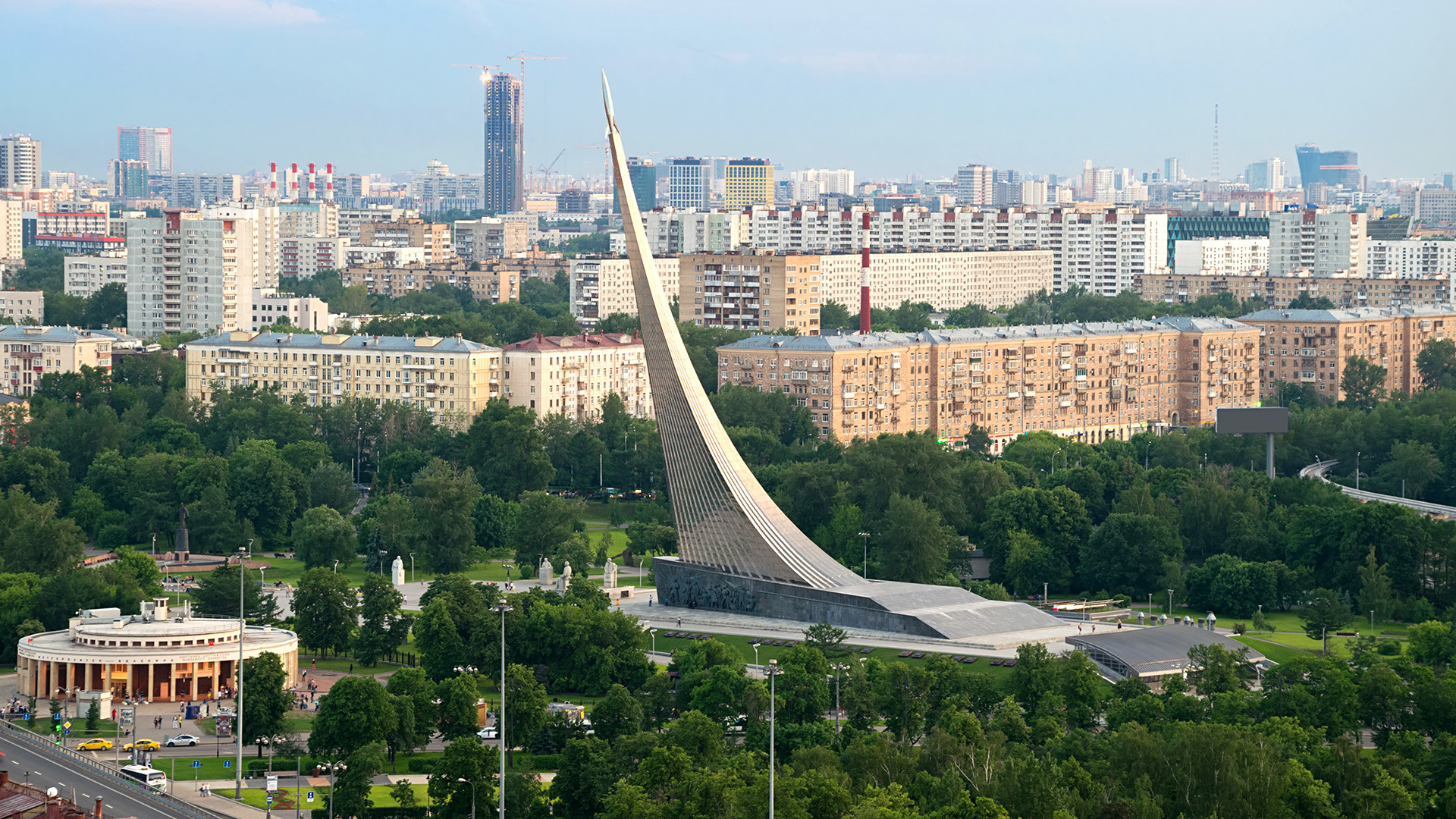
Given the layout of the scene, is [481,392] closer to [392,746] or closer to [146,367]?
[146,367]

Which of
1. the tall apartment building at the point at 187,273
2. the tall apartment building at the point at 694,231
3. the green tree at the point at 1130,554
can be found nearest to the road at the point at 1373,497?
the green tree at the point at 1130,554

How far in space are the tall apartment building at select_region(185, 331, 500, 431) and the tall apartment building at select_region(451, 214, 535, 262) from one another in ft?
286

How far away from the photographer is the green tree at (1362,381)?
99.4 m

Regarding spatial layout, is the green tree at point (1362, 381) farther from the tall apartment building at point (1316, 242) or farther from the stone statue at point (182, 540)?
the stone statue at point (182, 540)

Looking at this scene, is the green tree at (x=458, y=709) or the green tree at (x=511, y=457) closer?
the green tree at (x=458, y=709)

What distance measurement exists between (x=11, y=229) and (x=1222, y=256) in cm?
9007

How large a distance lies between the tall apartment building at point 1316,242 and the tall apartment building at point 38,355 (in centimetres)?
7936

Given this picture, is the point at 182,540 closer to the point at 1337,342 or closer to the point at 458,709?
the point at 458,709

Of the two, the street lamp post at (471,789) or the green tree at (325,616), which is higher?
the green tree at (325,616)

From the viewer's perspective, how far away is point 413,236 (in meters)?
179

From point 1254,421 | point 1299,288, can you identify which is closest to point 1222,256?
point 1299,288

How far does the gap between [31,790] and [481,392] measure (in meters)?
51.7

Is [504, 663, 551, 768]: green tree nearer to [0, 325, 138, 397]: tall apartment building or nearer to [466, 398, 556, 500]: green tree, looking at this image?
A: [466, 398, 556, 500]: green tree

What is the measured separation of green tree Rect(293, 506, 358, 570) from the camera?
210 ft
